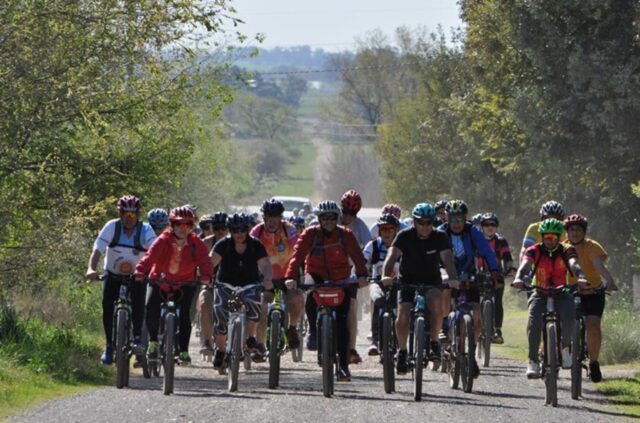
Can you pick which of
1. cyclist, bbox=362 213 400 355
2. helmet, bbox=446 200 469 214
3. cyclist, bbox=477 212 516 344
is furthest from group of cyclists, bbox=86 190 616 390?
cyclist, bbox=477 212 516 344

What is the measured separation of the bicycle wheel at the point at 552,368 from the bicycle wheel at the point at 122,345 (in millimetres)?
4423

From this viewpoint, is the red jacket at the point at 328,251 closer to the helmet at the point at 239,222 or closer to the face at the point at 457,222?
the helmet at the point at 239,222

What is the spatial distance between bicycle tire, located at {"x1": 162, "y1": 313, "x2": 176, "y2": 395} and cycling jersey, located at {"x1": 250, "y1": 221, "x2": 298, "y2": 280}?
9.12ft

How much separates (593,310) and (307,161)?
6433 inches

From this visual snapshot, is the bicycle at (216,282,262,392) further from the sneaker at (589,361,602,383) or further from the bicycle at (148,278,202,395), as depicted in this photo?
the sneaker at (589,361,602,383)

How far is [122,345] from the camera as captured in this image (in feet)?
56.1

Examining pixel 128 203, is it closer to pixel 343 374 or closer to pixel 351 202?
pixel 343 374

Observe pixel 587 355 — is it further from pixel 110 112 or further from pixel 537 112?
pixel 537 112

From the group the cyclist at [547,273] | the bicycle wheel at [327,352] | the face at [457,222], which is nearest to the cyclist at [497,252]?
the face at [457,222]

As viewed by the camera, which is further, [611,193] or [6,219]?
[611,193]

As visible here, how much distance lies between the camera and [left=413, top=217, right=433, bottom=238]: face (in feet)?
53.6

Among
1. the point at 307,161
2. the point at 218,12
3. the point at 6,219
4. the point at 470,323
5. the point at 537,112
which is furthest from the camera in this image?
the point at 307,161

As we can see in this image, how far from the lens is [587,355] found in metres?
16.8

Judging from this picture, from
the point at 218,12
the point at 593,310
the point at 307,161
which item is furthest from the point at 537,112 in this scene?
the point at 307,161
